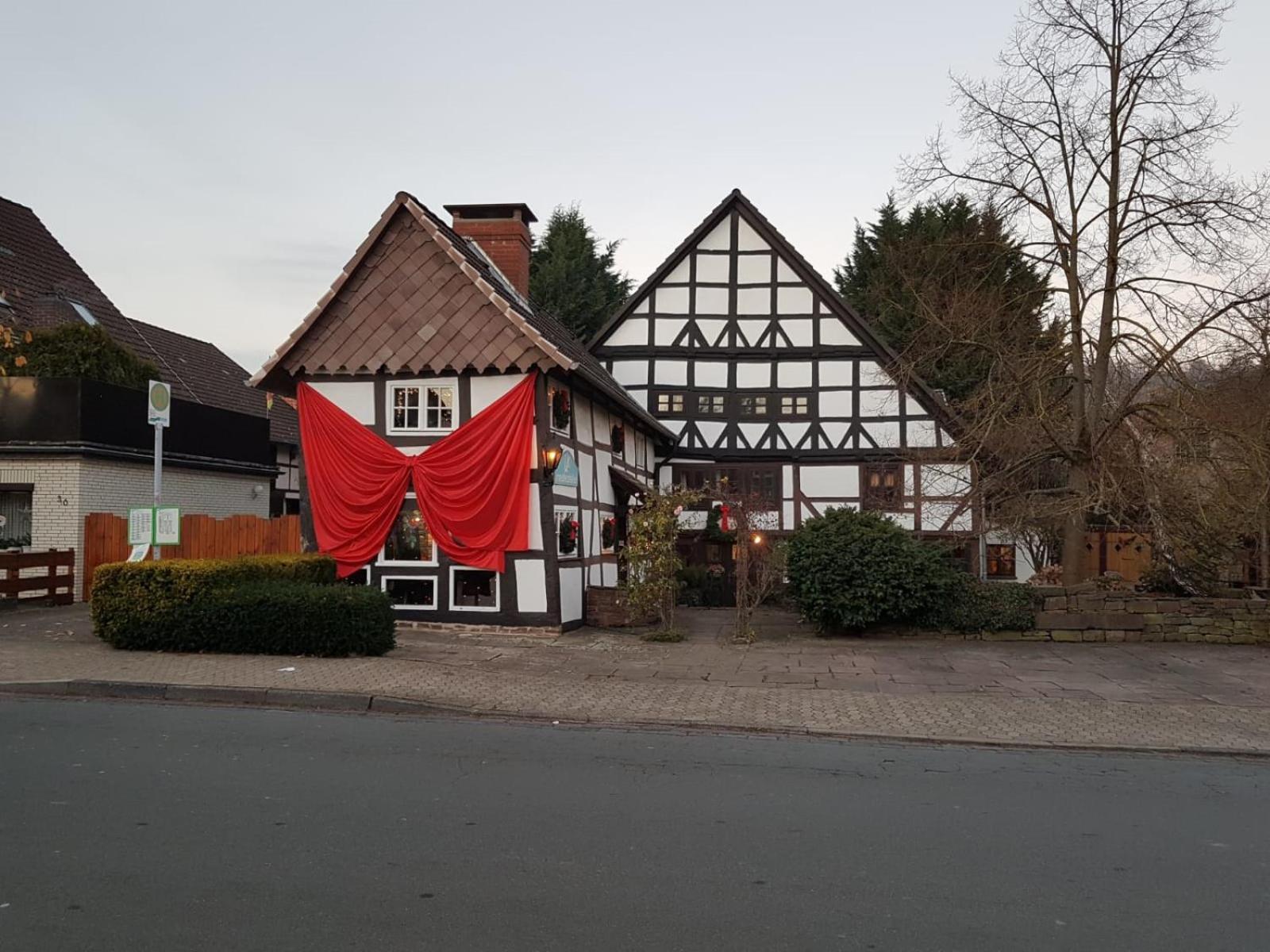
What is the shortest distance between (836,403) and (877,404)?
3.51ft

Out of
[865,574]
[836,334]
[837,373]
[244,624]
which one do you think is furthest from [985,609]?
[836,334]

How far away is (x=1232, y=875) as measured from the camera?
209 inches

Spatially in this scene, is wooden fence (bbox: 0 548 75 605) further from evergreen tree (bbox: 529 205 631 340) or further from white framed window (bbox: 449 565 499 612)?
evergreen tree (bbox: 529 205 631 340)

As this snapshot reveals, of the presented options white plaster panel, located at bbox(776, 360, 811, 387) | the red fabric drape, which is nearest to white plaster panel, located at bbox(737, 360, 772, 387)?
white plaster panel, located at bbox(776, 360, 811, 387)

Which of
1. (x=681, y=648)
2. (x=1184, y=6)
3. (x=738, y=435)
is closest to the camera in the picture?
(x=681, y=648)

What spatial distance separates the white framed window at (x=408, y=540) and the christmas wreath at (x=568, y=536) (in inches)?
86.4

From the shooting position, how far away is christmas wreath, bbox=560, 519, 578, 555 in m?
17.0

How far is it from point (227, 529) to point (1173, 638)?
1746cm

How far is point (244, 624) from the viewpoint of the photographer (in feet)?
40.8

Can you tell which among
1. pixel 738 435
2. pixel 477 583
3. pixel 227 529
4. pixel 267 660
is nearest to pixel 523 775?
pixel 267 660

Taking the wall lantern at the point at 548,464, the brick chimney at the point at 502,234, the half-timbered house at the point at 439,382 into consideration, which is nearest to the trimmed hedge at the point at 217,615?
the half-timbered house at the point at 439,382

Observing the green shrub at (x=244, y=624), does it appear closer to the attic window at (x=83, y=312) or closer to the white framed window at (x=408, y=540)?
the white framed window at (x=408, y=540)

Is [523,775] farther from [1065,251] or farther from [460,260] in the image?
[1065,251]

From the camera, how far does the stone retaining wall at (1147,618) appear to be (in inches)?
634
